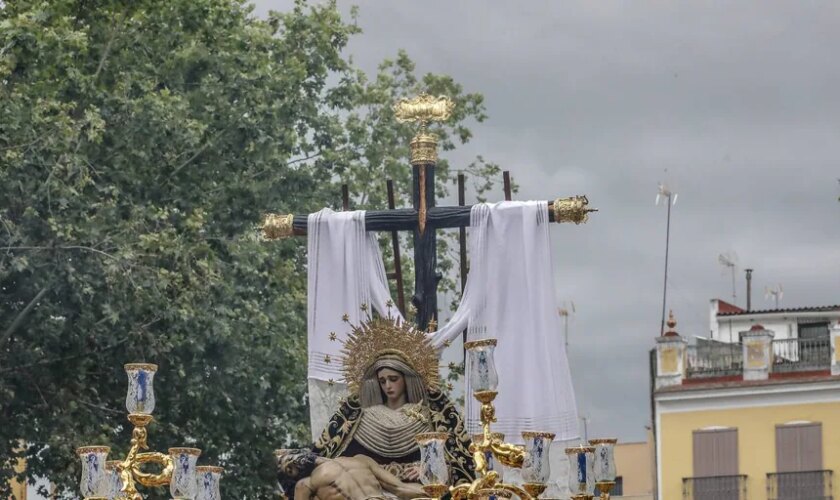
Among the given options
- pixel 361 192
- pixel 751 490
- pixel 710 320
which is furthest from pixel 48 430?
pixel 710 320

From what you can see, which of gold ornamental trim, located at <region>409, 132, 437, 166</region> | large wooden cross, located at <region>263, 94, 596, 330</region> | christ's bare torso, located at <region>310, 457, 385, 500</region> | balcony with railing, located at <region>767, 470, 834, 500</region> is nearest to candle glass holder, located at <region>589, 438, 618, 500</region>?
christ's bare torso, located at <region>310, 457, 385, 500</region>

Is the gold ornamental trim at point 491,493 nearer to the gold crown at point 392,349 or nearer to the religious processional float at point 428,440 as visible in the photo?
the religious processional float at point 428,440

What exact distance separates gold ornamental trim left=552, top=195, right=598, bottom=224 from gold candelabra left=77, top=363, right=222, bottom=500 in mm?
4180

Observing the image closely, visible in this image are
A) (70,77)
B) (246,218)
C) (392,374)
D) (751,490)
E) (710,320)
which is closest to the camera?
(392,374)

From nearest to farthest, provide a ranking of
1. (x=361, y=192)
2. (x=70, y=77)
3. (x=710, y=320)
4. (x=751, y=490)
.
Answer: (x=70, y=77)
(x=361, y=192)
(x=751, y=490)
(x=710, y=320)

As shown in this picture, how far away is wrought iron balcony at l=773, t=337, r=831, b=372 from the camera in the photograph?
4334 cm

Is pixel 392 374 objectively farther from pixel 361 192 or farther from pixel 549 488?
pixel 361 192

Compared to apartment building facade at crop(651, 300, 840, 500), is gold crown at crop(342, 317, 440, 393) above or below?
below

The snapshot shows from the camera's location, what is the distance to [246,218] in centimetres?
3481

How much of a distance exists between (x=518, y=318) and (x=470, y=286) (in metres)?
0.57

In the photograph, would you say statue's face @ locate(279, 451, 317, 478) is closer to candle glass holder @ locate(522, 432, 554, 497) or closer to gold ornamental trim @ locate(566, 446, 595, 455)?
gold ornamental trim @ locate(566, 446, 595, 455)

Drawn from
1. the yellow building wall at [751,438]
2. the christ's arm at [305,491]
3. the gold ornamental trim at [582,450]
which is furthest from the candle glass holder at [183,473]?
the yellow building wall at [751,438]

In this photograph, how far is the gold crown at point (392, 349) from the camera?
21.2 meters

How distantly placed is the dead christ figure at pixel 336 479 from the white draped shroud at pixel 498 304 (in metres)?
1.10
